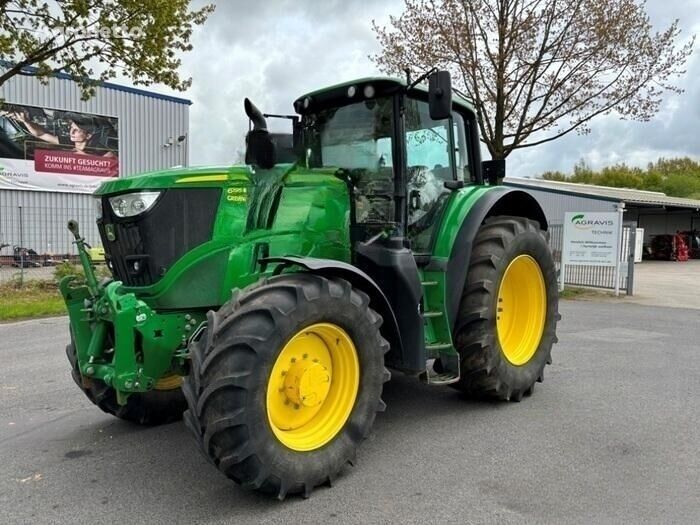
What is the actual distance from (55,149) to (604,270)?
1712cm

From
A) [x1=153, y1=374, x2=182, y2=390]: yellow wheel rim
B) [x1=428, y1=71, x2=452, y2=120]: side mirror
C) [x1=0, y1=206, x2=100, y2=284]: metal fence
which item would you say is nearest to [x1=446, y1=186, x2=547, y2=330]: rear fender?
[x1=428, y1=71, x2=452, y2=120]: side mirror

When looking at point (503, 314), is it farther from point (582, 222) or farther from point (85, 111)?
point (85, 111)

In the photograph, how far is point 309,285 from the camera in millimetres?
3326

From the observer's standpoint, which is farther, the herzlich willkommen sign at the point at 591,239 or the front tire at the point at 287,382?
the herzlich willkommen sign at the point at 591,239

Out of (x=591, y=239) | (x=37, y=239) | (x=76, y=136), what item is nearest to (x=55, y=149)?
(x=76, y=136)

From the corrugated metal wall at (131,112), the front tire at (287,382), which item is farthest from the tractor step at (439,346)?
the corrugated metal wall at (131,112)

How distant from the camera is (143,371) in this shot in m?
3.48

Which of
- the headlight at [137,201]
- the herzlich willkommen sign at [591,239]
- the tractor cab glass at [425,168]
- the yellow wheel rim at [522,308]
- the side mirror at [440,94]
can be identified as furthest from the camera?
the herzlich willkommen sign at [591,239]

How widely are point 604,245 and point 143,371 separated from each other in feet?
40.1

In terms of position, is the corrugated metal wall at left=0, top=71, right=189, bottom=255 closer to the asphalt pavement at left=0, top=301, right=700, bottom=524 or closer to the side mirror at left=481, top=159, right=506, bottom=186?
the asphalt pavement at left=0, top=301, right=700, bottom=524

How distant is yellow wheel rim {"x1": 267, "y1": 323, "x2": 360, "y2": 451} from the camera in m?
3.36

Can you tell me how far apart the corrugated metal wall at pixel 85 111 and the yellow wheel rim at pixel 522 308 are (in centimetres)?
1315

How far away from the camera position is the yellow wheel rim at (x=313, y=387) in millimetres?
3359

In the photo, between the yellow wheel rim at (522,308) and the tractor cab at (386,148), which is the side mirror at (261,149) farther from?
the yellow wheel rim at (522,308)
